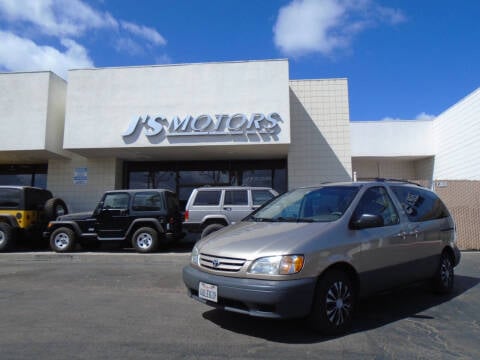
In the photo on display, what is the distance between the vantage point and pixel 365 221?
4.06 metres

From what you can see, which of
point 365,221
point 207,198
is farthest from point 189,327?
point 207,198

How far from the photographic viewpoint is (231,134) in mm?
12617

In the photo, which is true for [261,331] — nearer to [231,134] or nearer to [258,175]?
[231,134]

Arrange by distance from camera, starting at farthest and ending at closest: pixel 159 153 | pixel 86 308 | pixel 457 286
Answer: pixel 159 153 → pixel 457 286 → pixel 86 308

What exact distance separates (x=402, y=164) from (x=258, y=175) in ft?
28.9

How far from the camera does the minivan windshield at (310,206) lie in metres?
4.36

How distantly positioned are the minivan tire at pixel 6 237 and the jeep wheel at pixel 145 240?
398 cm

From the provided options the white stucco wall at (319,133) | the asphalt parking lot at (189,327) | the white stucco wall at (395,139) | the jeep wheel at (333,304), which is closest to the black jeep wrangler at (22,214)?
the asphalt parking lot at (189,327)

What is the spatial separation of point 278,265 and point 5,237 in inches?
412

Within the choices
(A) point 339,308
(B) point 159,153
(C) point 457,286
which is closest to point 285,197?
(A) point 339,308

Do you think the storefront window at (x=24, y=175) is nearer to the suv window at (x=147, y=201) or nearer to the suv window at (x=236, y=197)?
the suv window at (x=147, y=201)

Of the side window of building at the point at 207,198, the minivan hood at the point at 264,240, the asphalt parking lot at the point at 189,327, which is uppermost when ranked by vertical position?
the side window of building at the point at 207,198

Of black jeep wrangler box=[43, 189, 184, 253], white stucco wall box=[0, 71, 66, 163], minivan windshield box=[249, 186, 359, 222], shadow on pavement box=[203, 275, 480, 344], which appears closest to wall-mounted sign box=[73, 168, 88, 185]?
white stucco wall box=[0, 71, 66, 163]

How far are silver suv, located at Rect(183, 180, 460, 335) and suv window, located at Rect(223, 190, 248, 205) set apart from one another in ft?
16.0
